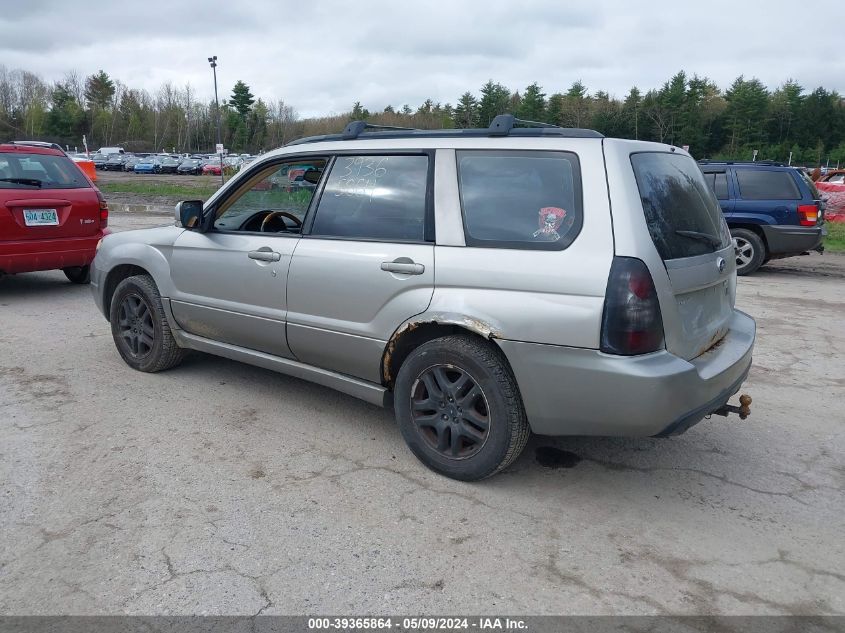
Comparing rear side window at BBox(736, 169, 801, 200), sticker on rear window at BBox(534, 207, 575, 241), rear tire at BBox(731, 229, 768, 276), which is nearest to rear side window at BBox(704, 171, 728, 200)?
rear side window at BBox(736, 169, 801, 200)

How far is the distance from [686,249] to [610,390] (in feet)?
2.79

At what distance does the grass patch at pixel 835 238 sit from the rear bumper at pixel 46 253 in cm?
1324

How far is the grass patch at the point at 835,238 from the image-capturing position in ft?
45.3

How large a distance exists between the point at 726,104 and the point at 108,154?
6196 cm

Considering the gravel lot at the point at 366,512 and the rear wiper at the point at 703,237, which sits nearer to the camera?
the gravel lot at the point at 366,512

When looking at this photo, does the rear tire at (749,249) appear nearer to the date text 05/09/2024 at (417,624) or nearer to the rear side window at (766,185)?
the rear side window at (766,185)

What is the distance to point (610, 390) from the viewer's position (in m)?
3.02

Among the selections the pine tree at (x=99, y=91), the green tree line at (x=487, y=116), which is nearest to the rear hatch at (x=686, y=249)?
the green tree line at (x=487, y=116)

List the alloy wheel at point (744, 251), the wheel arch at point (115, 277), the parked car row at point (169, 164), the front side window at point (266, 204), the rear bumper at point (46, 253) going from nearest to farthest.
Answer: the front side window at point (266, 204)
the wheel arch at point (115, 277)
the rear bumper at point (46, 253)
the alloy wheel at point (744, 251)
the parked car row at point (169, 164)

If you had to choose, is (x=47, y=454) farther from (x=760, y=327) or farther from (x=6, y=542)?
(x=760, y=327)

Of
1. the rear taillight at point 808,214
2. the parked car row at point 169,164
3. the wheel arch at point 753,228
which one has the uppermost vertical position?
the parked car row at point 169,164

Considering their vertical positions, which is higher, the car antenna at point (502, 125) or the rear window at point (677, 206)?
the car antenna at point (502, 125)

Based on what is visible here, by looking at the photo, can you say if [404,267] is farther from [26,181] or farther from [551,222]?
[26,181]

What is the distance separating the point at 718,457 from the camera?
155 inches
